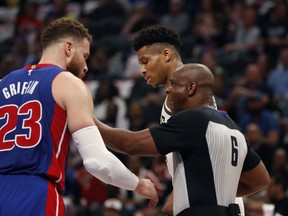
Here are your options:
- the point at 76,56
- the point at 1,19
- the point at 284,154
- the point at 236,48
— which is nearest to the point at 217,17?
the point at 236,48

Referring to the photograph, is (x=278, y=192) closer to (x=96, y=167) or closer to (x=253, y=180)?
(x=253, y=180)

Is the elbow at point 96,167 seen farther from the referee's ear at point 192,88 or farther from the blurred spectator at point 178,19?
the blurred spectator at point 178,19

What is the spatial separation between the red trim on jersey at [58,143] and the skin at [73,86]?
0.07 metres

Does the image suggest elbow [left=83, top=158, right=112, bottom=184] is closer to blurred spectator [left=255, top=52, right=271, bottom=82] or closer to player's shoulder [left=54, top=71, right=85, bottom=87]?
player's shoulder [left=54, top=71, right=85, bottom=87]

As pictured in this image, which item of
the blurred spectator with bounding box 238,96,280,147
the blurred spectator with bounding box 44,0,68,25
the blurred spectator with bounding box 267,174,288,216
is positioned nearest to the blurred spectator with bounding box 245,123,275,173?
the blurred spectator with bounding box 238,96,280,147

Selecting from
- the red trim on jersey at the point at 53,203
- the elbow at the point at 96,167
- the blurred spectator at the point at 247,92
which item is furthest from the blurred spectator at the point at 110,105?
the elbow at the point at 96,167

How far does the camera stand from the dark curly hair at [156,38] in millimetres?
6941

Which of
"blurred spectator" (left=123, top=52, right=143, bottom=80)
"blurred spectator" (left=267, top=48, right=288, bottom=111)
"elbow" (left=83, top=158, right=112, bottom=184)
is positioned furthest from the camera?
"blurred spectator" (left=123, top=52, right=143, bottom=80)

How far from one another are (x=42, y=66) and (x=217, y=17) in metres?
10.7

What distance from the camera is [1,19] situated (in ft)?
69.3

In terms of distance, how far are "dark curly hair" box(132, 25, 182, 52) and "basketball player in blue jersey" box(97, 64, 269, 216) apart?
3.76 ft

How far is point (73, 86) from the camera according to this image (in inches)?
212

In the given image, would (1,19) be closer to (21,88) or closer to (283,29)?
(283,29)

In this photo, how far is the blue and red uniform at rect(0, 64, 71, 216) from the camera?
5.31 meters
